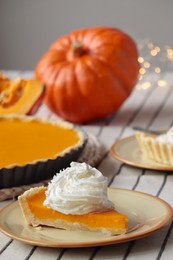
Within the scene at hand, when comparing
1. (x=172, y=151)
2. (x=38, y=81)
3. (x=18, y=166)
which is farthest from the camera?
(x=38, y=81)

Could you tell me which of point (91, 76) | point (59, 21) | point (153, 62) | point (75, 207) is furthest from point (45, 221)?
point (59, 21)

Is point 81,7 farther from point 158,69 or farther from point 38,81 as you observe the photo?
point 38,81

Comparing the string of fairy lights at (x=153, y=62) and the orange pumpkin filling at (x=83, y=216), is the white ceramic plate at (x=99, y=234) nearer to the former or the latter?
the orange pumpkin filling at (x=83, y=216)

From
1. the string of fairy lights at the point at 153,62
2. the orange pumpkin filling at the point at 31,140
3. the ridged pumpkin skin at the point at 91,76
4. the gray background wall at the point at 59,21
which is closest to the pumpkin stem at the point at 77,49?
the ridged pumpkin skin at the point at 91,76

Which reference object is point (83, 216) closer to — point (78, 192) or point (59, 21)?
point (78, 192)

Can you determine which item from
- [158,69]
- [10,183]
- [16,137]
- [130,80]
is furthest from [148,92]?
[10,183]

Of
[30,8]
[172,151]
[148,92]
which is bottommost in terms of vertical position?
[30,8]
